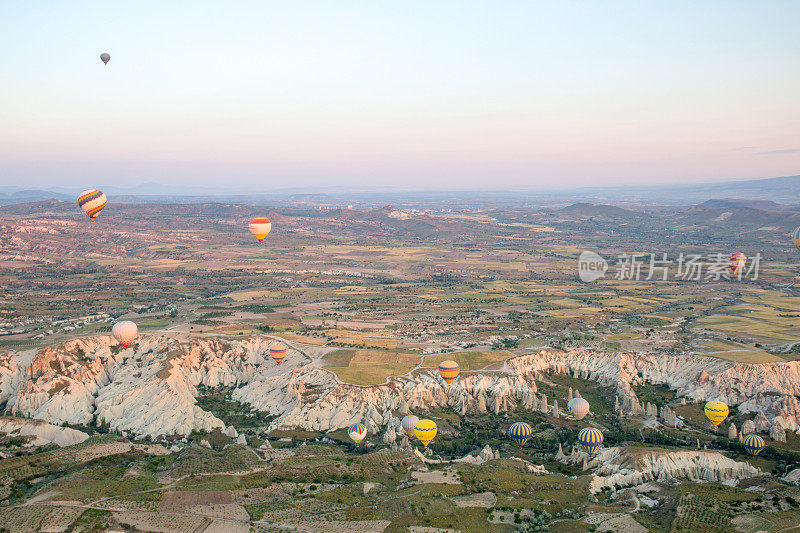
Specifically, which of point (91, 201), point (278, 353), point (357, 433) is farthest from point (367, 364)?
point (91, 201)

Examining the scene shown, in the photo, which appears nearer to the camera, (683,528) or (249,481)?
(683,528)

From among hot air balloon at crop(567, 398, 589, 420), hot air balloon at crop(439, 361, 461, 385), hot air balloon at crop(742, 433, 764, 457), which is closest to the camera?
hot air balloon at crop(742, 433, 764, 457)

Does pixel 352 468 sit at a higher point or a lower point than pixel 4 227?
lower

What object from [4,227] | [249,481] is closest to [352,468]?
[249,481]

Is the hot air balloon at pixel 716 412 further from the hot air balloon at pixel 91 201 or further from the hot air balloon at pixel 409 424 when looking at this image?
the hot air balloon at pixel 91 201

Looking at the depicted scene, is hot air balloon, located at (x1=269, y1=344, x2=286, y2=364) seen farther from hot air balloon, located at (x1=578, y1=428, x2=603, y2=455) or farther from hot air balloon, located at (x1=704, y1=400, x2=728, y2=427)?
hot air balloon, located at (x1=704, y1=400, x2=728, y2=427)

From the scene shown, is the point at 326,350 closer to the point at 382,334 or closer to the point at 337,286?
the point at 382,334

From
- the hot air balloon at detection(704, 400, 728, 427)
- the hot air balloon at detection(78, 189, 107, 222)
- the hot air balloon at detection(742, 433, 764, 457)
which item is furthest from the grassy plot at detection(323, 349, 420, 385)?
the hot air balloon at detection(78, 189, 107, 222)

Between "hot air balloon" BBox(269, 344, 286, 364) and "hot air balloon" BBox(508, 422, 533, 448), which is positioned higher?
"hot air balloon" BBox(269, 344, 286, 364)
